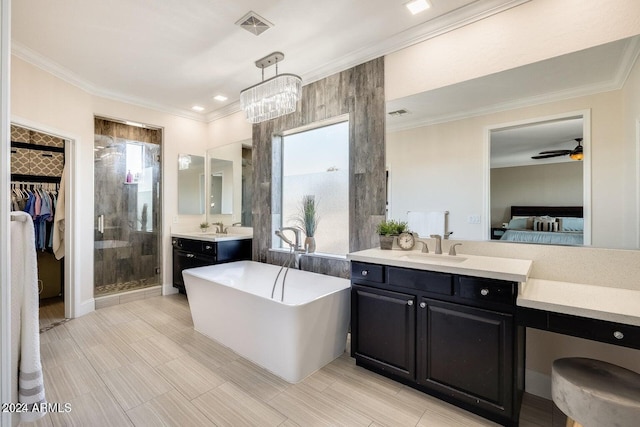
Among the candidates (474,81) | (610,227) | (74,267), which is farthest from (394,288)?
(74,267)

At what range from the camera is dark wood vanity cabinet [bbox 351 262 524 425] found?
1.62 metres

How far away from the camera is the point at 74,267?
11.0 ft

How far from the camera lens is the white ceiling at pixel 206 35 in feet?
6.97

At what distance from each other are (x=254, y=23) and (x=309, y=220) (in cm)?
195

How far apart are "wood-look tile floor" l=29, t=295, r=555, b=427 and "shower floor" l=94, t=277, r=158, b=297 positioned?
1.20 metres

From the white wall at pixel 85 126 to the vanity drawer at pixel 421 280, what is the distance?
357cm

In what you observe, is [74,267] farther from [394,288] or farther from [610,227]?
[610,227]

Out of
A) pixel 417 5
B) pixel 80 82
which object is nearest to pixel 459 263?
pixel 417 5

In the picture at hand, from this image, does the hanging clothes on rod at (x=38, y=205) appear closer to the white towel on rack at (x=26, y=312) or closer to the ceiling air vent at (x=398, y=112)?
the white towel on rack at (x=26, y=312)

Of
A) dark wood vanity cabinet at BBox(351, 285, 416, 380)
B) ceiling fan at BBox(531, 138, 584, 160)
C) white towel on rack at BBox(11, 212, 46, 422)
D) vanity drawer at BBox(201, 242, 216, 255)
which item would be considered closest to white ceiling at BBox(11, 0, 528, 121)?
ceiling fan at BBox(531, 138, 584, 160)

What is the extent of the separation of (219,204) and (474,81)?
12.3 feet

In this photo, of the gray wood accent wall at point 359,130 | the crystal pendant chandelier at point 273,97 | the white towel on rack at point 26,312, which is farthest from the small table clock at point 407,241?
the white towel on rack at point 26,312

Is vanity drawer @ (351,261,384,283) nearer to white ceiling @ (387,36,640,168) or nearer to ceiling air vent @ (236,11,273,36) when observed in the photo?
white ceiling @ (387,36,640,168)

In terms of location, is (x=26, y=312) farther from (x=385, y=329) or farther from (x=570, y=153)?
(x=570, y=153)
